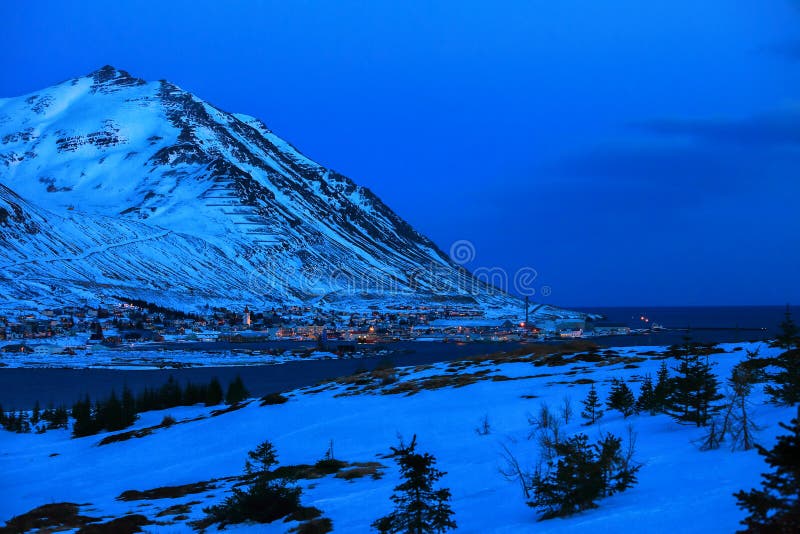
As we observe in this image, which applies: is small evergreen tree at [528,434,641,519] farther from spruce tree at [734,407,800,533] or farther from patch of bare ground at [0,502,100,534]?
patch of bare ground at [0,502,100,534]

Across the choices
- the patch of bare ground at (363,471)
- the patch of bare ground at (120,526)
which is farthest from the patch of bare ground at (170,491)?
the patch of bare ground at (363,471)

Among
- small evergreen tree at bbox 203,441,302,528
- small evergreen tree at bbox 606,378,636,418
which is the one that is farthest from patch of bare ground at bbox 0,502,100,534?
small evergreen tree at bbox 606,378,636,418

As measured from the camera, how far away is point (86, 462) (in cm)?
3228

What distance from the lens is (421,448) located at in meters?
21.0

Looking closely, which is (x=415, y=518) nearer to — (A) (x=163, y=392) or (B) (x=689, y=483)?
(B) (x=689, y=483)

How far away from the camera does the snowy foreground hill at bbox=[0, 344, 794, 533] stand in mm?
10296

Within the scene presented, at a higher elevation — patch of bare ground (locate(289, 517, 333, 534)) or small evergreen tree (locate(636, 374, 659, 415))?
small evergreen tree (locate(636, 374, 659, 415))

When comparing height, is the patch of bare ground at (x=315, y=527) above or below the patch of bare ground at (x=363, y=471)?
above

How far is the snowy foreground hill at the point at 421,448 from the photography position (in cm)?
1030

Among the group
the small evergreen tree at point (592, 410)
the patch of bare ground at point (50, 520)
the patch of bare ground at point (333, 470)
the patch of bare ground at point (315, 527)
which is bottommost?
the patch of bare ground at point (50, 520)

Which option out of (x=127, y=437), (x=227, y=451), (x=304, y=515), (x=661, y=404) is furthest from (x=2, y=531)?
(x=127, y=437)

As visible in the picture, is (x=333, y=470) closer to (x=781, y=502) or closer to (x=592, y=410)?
(x=592, y=410)

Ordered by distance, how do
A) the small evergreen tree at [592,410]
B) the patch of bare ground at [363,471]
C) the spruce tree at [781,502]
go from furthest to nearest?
the small evergreen tree at [592,410], the patch of bare ground at [363,471], the spruce tree at [781,502]

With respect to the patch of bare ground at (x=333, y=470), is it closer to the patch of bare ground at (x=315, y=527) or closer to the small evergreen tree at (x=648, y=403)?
the patch of bare ground at (x=315, y=527)
